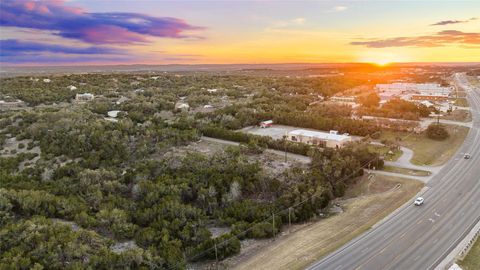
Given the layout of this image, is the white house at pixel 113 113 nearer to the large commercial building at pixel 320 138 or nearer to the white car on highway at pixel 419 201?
the large commercial building at pixel 320 138

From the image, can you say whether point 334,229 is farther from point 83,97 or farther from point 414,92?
point 414,92

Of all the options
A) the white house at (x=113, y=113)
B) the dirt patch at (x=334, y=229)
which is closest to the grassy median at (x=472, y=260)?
the dirt patch at (x=334, y=229)

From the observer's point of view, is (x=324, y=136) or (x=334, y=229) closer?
(x=334, y=229)

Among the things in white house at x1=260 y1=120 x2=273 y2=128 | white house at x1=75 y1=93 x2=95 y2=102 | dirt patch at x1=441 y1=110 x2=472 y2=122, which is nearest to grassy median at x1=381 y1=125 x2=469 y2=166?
dirt patch at x1=441 y1=110 x2=472 y2=122

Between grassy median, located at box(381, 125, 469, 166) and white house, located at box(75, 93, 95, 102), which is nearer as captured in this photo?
grassy median, located at box(381, 125, 469, 166)

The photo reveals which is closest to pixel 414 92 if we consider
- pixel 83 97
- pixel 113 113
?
pixel 113 113

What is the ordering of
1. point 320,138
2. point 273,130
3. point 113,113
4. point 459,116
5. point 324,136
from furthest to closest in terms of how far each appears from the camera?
point 459,116
point 113,113
point 273,130
point 324,136
point 320,138

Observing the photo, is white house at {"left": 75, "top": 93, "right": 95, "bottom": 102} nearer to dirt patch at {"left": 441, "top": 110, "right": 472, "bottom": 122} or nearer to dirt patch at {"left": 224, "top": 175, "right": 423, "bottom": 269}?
dirt patch at {"left": 224, "top": 175, "right": 423, "bottom": 269}
